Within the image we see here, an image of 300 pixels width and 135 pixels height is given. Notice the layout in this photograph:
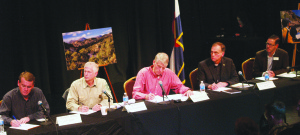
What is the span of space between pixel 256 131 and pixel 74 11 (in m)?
5.98

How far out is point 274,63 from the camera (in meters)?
5.09

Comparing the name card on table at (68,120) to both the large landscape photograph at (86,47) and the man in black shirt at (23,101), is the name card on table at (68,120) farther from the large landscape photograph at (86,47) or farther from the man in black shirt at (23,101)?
the large landscape photograph at (86,47)

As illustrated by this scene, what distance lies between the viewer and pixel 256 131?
2104 millimetres

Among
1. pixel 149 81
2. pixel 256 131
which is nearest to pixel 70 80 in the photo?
pixel 149 81

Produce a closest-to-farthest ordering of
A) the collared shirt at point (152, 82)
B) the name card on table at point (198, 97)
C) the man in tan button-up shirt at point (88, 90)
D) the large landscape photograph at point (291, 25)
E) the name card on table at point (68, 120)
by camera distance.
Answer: the name card on table at point (68, 120) < the name card on table at point (198, 97) < the man in tan button-up shirt at point (88, 90) < the collared shirt at point (152, 82) < the large landscape photograph at point (291, 25)

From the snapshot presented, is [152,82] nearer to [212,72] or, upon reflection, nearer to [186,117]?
[186,117]

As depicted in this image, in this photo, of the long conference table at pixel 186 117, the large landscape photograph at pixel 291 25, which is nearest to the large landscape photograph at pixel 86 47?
the long conference table at pixel 186 117

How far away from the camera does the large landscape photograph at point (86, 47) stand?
18.5 ft

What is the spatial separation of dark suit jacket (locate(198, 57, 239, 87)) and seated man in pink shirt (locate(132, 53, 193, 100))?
1.68 ft

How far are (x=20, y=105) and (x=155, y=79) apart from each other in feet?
6.16

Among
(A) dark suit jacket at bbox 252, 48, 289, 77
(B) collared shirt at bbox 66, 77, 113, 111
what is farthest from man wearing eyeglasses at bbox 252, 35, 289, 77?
(B) collared shirt at bbox 66, 77, 113, 111

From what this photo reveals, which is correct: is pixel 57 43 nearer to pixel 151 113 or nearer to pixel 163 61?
pixel 163 61

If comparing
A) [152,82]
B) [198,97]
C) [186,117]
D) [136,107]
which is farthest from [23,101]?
[198,97]

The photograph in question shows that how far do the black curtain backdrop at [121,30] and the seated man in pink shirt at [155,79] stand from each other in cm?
236
